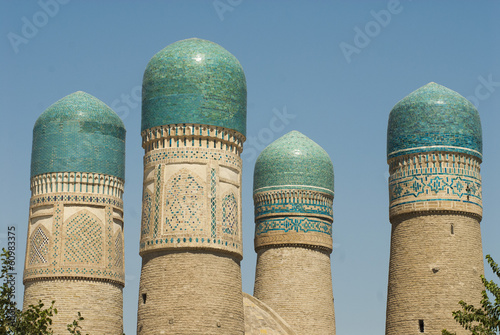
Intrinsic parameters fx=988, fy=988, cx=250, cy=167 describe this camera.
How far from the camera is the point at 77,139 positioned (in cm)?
2338

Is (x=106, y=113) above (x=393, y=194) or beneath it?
above

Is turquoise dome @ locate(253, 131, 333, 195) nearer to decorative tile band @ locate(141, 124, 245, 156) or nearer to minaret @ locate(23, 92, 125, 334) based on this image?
minaret @ locate(23, 92, 125, 334)

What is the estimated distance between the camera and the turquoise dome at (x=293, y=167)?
27375 millimetres

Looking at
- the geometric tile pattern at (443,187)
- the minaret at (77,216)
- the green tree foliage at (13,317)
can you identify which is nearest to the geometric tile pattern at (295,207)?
the geometric tile pattern at (443,187)

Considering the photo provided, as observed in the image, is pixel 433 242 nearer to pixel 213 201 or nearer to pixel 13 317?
pixel 213 201

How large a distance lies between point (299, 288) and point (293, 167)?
11.3 feet

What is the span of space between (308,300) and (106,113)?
7278 millimetres

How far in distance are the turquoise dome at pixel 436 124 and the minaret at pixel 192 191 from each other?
513 centimetres

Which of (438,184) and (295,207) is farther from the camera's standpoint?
(295,207)

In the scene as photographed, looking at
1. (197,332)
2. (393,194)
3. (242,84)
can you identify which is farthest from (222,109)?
(393,194)

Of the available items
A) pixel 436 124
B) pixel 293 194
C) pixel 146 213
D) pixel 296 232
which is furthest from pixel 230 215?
pixel 293 194

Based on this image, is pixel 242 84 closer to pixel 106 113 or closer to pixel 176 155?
pixel 176 155

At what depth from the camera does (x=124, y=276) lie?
78.2 feet

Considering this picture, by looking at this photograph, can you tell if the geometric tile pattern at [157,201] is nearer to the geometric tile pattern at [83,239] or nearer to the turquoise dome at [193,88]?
the turquoise dome at [193,88]
